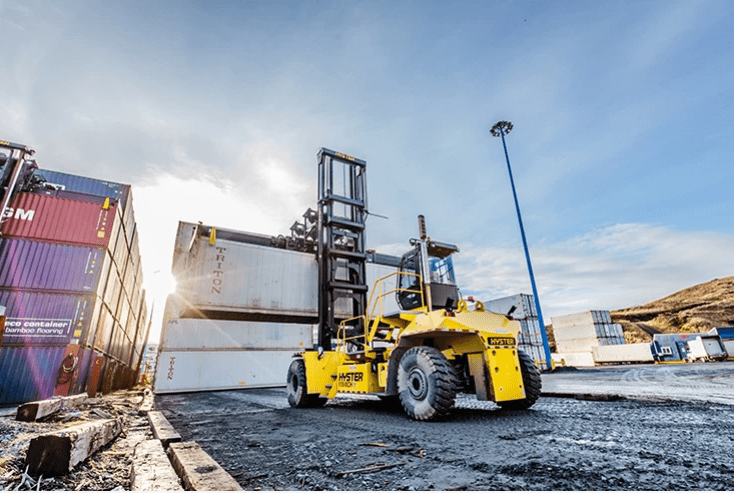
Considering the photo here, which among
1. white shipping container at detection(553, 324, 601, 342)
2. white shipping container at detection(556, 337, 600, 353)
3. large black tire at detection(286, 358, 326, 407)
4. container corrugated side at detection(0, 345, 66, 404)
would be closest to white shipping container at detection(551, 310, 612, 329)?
white shipping container at detection(553, 324, 601, 342)

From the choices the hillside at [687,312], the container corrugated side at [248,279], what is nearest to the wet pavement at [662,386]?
the container corrugated side at [248,279]

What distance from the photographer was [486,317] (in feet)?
15.5

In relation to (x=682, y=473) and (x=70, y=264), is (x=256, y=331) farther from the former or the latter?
(x=682, y=473)

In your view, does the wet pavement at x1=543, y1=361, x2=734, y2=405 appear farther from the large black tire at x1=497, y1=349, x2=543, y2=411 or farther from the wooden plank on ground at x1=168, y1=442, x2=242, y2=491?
the wooden plank on ground at x1=168, y1=442, x2=242, y2=491

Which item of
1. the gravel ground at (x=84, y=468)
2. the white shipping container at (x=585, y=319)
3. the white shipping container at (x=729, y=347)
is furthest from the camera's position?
the white shipping container at (x=585, y=319)

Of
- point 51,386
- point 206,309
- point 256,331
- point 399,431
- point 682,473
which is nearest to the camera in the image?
point 682,473

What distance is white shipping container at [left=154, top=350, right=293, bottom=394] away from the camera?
41.8ft

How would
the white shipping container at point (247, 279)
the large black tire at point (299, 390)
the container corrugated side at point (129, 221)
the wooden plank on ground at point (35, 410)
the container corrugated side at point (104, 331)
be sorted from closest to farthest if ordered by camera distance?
the wooden plank on ground at point (35, 410), the large black tire at point (299, 390), the white shipping container at point (247, 279), the container corrugated side at point (104, 331), the container corrugated side at point (129, 221)

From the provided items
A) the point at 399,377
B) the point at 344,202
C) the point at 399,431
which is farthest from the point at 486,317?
the point at 344,202

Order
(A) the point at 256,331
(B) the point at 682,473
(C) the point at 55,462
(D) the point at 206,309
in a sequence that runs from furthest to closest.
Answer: (A) the point at 256,331 → (D) the point at 206,309 → (C) the point at 55,462 → (B) the point at 682,473

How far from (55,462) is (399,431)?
2803mm

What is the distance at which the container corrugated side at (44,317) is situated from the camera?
10.2 meters

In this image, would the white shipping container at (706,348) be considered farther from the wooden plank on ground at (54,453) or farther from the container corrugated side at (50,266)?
the container corrugated side at (50,266)

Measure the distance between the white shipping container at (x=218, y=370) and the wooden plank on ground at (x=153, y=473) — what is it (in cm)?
1195
